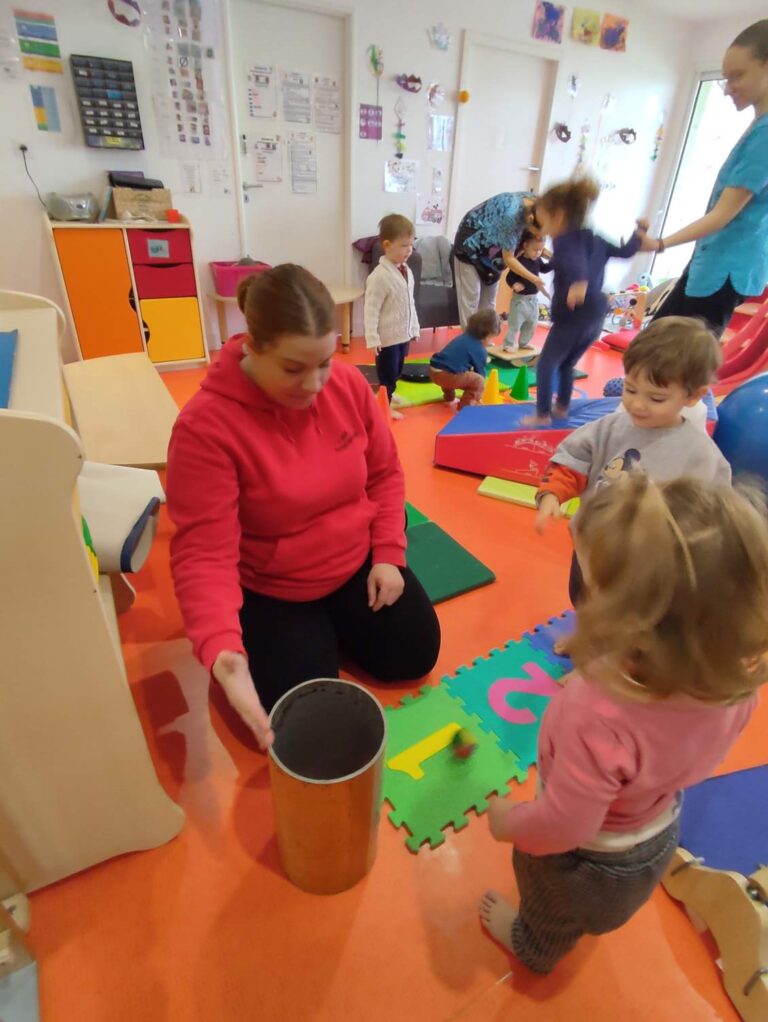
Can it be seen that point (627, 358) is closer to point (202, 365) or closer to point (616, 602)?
point (616, 602)

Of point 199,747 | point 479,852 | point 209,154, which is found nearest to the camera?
point 479,852

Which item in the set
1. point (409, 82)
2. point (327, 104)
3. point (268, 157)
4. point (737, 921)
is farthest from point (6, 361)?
point (409, 82)

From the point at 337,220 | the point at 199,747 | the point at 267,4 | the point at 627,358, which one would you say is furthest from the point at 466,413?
the point at 267,4

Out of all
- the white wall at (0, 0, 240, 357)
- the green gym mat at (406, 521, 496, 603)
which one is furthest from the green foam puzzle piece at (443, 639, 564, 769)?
the white wall at (0, 0, 240, 357)

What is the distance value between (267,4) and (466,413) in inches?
114

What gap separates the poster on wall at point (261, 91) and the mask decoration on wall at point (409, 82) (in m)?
0.92

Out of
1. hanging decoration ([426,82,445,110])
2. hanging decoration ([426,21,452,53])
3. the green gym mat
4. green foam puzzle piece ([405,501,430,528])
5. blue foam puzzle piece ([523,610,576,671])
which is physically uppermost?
hanging decoration ([426,21,452,53])

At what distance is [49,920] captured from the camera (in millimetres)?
986

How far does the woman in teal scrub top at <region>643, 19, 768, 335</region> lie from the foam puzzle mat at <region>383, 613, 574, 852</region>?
1569 mm

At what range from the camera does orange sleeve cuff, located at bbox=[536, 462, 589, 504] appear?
1.41 m

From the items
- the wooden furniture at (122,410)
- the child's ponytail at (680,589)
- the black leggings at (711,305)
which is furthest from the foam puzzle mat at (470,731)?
the black leggings at (711,305)

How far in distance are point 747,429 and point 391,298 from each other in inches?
67.2

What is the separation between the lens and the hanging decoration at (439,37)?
398 cm

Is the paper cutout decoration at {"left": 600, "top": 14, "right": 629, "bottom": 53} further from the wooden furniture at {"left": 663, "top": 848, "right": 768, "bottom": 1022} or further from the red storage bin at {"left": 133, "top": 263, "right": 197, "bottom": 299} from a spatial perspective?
the wooden furniture at {"left": 663, "top": 848, "right": 768, "bottom": 1022}
